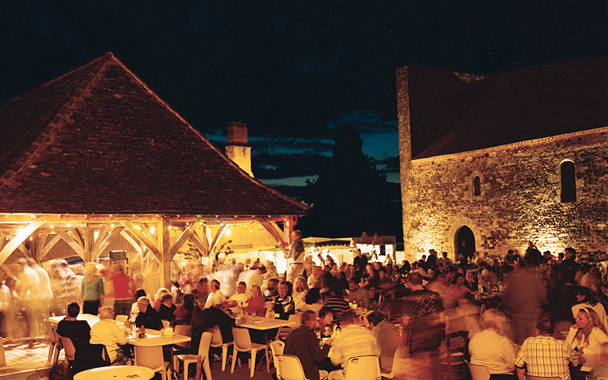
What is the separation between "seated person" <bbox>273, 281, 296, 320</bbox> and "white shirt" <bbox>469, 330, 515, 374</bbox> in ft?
13.6

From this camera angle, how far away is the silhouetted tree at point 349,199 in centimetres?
5084

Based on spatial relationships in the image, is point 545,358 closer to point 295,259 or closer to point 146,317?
point 146,317

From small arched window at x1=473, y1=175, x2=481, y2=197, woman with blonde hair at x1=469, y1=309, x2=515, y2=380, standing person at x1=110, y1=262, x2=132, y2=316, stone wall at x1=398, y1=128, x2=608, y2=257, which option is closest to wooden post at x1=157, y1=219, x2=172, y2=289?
standing person at x1=110, y1=262, x2=132, y2=316

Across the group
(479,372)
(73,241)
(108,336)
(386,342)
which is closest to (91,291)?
(108,336)

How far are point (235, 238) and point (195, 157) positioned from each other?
569 inches

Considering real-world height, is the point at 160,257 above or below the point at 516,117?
below

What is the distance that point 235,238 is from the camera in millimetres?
28281

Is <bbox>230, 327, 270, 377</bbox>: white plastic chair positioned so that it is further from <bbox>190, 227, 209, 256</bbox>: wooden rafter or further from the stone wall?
the stone wall

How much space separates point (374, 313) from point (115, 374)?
3702mm

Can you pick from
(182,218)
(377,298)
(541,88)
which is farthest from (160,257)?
(541,88)

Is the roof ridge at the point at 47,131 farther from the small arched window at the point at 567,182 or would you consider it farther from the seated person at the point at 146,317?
the small arched window at the point at 567,182

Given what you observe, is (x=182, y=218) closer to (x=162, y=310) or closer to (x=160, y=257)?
(x=160, y=257)

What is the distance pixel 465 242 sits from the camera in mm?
27062

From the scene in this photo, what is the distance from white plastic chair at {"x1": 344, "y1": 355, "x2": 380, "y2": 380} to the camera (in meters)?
5.99
